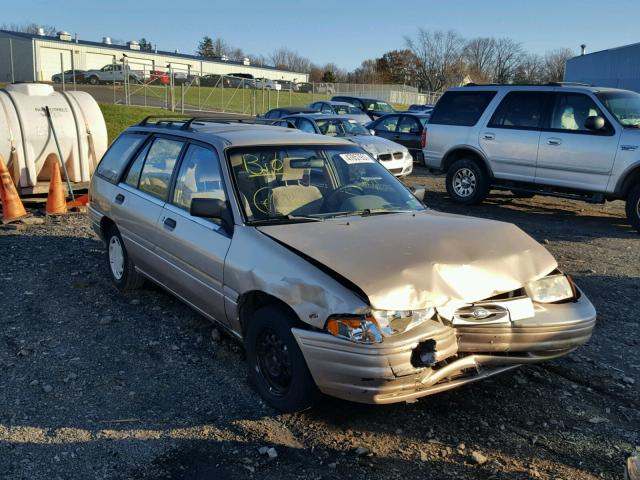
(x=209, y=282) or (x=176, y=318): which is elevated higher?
(x=209, y=282)

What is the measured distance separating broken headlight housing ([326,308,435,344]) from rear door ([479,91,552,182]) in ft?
25.0

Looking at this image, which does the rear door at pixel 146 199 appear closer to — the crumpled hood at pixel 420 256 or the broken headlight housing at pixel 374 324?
the crumpled hood at pixel 420 256

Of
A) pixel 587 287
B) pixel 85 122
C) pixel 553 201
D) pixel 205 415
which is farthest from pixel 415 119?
pixel 205 415

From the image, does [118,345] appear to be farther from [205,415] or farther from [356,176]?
[356,176]

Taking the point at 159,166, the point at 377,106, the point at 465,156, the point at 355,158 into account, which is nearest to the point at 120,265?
the point at 159,166

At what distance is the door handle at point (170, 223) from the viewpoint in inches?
188

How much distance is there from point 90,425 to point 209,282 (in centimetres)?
120

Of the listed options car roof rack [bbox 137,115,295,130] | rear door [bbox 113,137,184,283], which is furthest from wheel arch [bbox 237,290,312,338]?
car roof rack [bbox 137,115,295,130]

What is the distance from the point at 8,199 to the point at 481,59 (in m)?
85.6

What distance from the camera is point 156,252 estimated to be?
507 centimetres

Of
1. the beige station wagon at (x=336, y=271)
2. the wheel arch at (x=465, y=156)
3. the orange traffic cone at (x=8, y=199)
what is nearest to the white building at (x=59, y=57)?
the wheel arch at (x=465, y=156)

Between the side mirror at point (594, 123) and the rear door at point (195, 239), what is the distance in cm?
674

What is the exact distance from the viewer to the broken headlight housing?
320 centimetres

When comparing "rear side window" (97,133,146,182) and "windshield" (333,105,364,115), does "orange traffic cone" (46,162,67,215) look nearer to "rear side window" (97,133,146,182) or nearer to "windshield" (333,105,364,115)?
"rear side window" (97,133,146,182)
